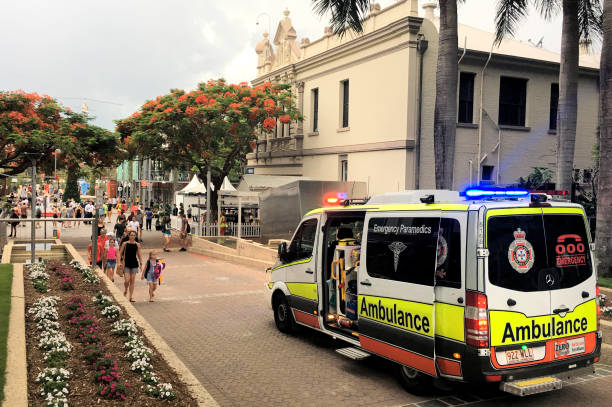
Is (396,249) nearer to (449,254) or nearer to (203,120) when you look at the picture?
(449,254)

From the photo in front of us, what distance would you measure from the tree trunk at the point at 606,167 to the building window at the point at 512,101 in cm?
1240

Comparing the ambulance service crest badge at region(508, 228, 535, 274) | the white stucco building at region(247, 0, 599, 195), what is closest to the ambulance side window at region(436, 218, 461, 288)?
the ambulance service crest badge at region(508, 228, 535, 274)

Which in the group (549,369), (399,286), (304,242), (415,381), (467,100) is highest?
(467,100)

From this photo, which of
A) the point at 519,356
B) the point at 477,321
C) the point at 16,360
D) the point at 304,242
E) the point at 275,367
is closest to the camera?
the point at 477,321

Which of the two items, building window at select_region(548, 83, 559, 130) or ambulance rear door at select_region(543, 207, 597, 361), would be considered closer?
ambulance rear door at select_region(543, 207, 597, 361)

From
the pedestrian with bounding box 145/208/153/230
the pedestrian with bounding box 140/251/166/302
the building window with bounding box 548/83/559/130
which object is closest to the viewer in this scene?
the pedestrian with bounding box 140/251/166/302

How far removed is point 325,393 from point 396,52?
59.5ft

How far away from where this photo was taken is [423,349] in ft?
20.8

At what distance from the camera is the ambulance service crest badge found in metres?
5.85

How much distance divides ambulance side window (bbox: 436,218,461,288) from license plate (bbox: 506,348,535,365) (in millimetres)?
Answer: 853

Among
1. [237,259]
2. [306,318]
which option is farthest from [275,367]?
[237,259]

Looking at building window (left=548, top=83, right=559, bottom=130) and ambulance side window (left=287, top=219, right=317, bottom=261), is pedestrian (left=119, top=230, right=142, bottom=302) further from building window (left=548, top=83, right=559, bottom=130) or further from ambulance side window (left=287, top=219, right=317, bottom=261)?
building window (left=548, top=83, right=559, bottom=130)

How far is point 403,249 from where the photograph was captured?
678cm

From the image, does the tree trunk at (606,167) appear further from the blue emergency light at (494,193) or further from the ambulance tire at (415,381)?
the ambulance tire at (415,381)
